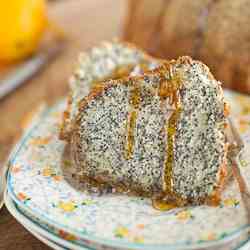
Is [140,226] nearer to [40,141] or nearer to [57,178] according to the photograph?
[57,178]

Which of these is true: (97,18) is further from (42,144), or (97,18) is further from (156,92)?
(156,92)

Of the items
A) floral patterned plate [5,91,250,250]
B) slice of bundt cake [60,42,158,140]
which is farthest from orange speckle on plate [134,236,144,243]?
slice of bundt cake [60,42,158,140]

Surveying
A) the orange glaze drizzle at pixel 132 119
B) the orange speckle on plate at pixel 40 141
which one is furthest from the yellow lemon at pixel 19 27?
the orange glaze drizzle at pixel 132 119

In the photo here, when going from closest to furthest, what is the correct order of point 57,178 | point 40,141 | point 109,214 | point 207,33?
point 109,214 < point 57,178 < point 40,141 < point 207,33

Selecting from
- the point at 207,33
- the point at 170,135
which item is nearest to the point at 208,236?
the point at 170,135

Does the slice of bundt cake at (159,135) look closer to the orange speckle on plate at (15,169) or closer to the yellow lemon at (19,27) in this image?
the orange speckle on plate at (15,169)

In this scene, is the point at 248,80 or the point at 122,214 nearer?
the point at 122,214

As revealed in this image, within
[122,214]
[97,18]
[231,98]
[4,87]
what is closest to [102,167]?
[122,214]
